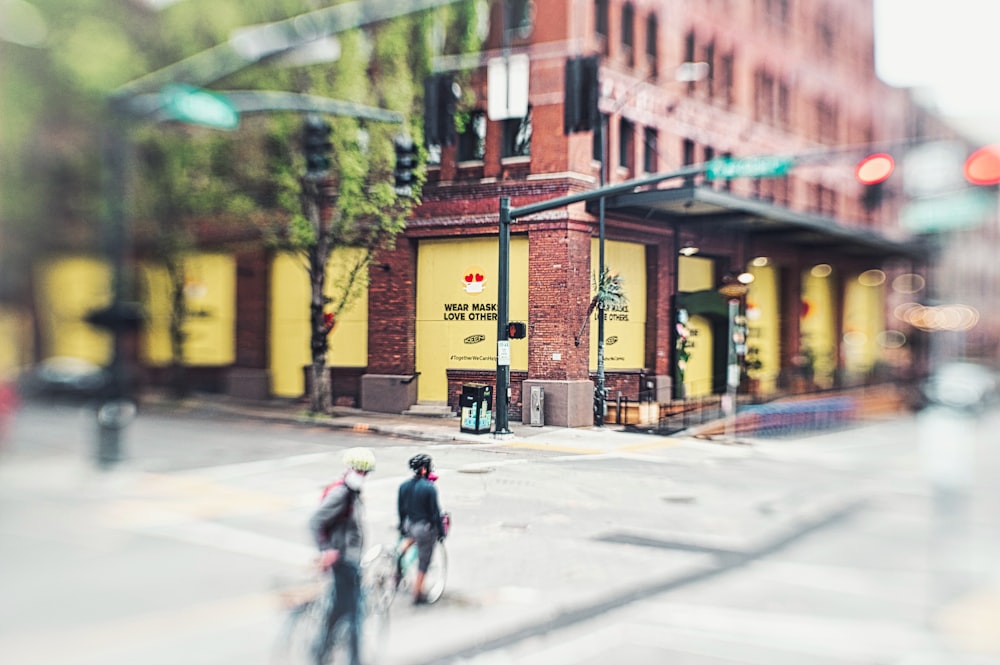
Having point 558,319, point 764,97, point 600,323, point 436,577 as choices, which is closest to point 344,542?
point 436,577

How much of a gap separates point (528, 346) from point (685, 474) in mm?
1392

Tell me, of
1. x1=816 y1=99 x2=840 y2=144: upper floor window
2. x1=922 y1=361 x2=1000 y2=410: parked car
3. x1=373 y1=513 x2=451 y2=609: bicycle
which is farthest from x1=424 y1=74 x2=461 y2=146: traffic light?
x1=922 y1=361 x2=1000 y2=410: parked car

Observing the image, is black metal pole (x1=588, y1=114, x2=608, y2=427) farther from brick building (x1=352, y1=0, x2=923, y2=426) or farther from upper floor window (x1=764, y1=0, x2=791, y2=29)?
upper floor window (x1=764, y1=0, x2=791, y2=29)

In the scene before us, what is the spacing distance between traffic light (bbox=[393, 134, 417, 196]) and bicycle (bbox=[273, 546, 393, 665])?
1.62 meters

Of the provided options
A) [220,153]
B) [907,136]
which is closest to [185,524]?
[220,153]

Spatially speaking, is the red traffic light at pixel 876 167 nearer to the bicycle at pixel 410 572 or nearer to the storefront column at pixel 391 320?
the storefront column at pixel 391 320

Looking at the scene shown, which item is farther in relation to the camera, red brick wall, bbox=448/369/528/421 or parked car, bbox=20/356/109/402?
red brick wall, bbox=448/369/528/421

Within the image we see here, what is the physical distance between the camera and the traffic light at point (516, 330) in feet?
10.7

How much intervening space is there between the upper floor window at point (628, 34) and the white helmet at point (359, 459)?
1969 millimetres

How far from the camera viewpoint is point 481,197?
132 inches

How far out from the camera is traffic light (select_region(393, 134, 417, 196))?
3.32 m

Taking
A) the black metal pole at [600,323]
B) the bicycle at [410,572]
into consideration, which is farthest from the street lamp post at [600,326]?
the bicycle at [410,572]

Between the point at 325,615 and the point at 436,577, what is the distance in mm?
560

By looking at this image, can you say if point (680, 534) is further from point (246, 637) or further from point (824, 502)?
point (246, 637)
